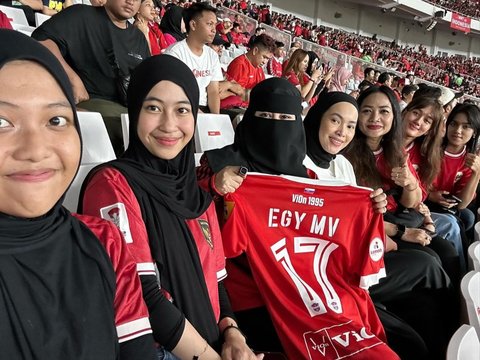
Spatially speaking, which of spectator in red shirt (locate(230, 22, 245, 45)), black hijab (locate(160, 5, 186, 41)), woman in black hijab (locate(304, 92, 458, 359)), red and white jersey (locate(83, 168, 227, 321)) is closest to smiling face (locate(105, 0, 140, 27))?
woman in black hijab (locate(304, 92, 458, 359))

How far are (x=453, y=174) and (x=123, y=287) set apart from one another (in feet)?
10.5

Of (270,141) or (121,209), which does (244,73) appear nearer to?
(270,141)

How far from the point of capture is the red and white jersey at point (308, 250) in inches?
70.1

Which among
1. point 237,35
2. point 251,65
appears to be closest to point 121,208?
point 251,65

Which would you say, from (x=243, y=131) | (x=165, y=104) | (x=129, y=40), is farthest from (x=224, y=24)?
(x=165, y=104)

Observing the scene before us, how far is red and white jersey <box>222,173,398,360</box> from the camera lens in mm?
1779

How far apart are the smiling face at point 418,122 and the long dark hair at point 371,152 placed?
53 cm

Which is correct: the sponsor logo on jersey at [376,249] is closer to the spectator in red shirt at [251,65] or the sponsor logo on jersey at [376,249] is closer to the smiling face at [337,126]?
the smiling face at [337,126]

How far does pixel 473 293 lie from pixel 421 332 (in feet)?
1.66

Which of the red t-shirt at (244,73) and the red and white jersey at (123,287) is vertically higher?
the red t-shirt at (244,73)

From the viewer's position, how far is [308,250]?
187 cm

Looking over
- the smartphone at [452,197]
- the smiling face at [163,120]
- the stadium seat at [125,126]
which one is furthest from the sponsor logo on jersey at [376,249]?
the smartphone at [452,197]

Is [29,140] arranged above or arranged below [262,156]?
above

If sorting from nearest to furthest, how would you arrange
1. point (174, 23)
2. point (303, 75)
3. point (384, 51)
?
1. point (174, 23)
2. point (303, 75)
3. point (384, 51)
